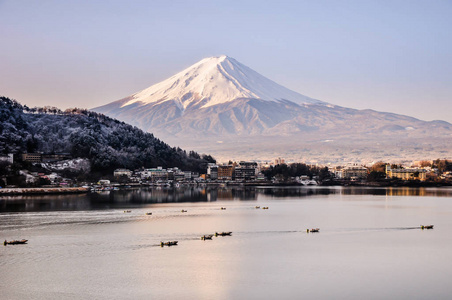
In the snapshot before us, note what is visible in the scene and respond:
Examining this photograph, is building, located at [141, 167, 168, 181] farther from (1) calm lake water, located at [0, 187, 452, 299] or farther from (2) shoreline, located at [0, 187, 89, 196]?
(1) calm lake water, located at [0, 187, 452, 299]

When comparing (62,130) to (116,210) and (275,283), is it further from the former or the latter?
(275,283)

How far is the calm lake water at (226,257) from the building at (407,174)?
209 ft

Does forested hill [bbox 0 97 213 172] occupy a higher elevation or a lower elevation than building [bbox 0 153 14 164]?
higher

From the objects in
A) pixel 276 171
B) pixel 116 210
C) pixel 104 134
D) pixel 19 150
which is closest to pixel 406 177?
pixel 276 171

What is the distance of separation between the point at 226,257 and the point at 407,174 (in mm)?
84473

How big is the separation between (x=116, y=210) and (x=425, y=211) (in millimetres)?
19016

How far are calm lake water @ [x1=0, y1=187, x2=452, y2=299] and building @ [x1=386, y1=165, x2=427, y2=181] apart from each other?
209ft

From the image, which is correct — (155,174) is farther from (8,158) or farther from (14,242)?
(14,242)

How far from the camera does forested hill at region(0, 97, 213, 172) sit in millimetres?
89000

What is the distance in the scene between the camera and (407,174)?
10200 centimetres

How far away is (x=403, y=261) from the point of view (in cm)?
2172

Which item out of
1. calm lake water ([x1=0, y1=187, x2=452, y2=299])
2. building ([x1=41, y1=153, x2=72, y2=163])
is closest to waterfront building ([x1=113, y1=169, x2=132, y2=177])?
building ([x1=41, y1=153, x2=72, y2=163])

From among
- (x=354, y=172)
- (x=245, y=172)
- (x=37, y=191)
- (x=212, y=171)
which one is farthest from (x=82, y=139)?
(x=354, y=172)

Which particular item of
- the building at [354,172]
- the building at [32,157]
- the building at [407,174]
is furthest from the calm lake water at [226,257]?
the building at [354,172]
